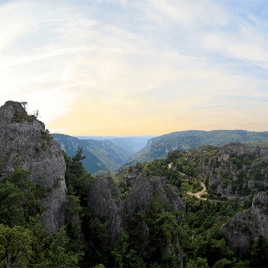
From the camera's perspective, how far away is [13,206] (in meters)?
24.7

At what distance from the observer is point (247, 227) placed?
49719 mm

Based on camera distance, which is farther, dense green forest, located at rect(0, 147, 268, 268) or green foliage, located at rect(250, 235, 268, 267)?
green foliage, located at rect(250, 235, 268, 267)

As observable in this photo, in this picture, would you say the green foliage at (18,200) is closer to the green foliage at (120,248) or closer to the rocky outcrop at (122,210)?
the rocky outcrop at (122,210)

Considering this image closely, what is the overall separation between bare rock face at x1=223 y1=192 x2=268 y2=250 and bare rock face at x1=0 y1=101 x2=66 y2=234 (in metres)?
36.5

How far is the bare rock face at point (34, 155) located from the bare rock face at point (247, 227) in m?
36.5

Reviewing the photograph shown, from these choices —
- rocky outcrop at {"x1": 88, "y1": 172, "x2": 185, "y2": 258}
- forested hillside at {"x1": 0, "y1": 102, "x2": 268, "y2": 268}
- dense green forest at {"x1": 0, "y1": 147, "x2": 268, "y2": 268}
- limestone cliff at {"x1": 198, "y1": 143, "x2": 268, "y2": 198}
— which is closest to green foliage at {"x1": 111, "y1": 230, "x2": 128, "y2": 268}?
dense green forest at {"x1": 0, "y1": 147, "x2": 268, "y2": 268}

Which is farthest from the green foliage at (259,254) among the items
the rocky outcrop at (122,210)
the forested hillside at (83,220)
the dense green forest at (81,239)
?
the rocky outcrop at (122,210)

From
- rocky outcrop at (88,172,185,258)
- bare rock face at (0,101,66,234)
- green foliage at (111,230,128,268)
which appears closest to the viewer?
bare rock face at (0,101,66,234)

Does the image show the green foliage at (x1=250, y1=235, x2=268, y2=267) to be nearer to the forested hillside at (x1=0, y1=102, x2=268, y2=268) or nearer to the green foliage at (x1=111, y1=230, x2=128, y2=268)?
the forested hillside at (x1=0, y1=102, x2=268, y2=268)

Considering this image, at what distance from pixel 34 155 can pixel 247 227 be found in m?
44.1

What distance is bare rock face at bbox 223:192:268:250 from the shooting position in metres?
48.1

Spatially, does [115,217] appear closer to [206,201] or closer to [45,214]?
[45,214]

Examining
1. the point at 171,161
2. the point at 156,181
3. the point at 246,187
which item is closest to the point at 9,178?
the point at 156,181

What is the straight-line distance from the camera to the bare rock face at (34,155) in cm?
3033
